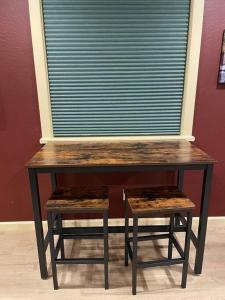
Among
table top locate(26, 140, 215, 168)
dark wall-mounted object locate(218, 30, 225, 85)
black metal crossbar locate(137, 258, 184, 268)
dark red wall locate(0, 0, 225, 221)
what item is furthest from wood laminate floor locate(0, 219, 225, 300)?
dark wall-mounted object locate(218, 30, 225, 85)

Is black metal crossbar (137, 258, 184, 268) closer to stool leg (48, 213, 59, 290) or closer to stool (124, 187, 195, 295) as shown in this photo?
stool (124, 187, 195, 295)

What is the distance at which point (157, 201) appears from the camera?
175 centimetres

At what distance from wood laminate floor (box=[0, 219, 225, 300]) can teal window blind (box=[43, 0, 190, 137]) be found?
1150 millimetres

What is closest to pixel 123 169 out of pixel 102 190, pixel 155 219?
pixel 102 190

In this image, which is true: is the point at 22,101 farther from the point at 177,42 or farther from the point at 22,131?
the point at 177,42

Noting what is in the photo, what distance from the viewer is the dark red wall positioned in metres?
2.07

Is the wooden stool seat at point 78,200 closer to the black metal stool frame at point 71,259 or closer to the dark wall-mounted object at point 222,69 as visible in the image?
the black metal stool frame at point 71,259

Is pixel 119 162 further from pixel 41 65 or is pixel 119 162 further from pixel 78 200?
pixel 41 65

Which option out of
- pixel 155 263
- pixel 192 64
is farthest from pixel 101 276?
pixel 192 64

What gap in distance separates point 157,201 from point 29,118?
4.69 feet

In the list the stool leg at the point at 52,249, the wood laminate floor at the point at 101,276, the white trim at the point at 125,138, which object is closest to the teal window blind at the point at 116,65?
the white trim at the point at 125,138

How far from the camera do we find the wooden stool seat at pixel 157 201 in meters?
1.66

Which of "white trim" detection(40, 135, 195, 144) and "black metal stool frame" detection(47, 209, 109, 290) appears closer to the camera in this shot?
"black metal stool frame" detection(47, 209, 109, 290)

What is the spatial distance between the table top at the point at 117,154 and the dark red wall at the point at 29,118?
12.7 inches
